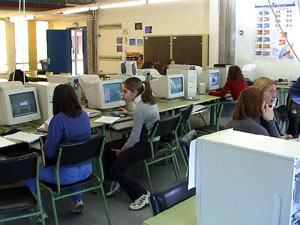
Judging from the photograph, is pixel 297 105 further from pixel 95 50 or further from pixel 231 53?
pixel 95 50

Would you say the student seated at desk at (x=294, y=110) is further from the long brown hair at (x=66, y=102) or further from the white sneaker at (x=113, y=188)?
the long brown hair at (x=66, y=102)

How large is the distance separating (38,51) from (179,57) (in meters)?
6.20

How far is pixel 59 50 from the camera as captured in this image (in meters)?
11.4

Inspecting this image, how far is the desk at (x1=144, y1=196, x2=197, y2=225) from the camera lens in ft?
5.11

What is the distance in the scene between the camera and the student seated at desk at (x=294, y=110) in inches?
174

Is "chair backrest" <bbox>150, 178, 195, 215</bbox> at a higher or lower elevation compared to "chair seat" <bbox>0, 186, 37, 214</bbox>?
higher

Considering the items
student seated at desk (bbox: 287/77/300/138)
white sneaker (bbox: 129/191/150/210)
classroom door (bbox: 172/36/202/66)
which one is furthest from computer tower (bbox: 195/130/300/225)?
classroom door (bbox: 172/36/202/66)

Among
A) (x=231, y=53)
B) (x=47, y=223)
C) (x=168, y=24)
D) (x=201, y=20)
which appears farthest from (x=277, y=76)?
(x=47, y=223)

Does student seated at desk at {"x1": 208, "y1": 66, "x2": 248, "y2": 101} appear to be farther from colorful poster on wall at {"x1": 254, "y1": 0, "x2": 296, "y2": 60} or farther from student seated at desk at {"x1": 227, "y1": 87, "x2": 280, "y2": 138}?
student seated at desk at {"x1": 227, "y1": 87, "x2": 280, "y2": 138}

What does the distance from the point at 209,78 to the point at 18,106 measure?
136 inches

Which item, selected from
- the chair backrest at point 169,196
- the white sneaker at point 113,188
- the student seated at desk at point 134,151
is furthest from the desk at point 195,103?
the chair backrest at point 169,196

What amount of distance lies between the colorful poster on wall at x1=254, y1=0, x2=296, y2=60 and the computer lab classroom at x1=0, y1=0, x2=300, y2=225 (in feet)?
0.07

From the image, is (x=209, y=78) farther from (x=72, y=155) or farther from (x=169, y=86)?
(x=72, y=155)

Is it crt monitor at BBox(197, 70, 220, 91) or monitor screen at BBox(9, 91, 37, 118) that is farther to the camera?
crt monitor at BBox(197, 70, 220, 91)
